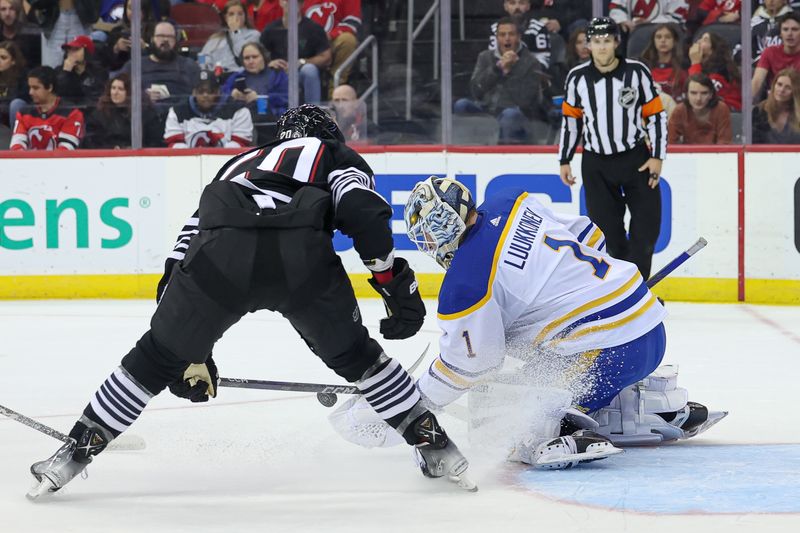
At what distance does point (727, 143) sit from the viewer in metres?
6.96

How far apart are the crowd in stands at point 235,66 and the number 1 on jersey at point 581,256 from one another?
3918mm

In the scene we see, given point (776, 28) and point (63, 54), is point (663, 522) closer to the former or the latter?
point (776, 28)

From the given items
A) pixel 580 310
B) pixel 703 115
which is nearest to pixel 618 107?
pixel 703 115

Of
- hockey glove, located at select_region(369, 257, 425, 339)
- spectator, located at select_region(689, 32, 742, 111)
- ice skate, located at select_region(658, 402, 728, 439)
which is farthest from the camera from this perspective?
spectator, located at select_region(689, 32, 742, 111)

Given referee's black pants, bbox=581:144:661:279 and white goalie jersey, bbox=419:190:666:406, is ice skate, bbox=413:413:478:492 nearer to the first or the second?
white goalie jersey, bbox=419:190:666:406

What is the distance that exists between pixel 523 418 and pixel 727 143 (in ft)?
13.2

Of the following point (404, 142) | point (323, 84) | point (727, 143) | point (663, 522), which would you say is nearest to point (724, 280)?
point (727, 143)

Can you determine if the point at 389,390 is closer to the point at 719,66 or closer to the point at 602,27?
the point at 602,27

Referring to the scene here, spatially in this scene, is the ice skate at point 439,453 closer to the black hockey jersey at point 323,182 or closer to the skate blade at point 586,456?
the skate blade at point 586,456

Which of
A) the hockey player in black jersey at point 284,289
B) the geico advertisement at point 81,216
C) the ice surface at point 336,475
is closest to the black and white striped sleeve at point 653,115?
the ice surface at point 336,475

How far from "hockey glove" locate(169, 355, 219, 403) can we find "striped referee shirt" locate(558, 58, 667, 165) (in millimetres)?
3352

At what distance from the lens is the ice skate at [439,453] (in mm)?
3027

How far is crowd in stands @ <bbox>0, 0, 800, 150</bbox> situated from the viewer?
7.20 metres

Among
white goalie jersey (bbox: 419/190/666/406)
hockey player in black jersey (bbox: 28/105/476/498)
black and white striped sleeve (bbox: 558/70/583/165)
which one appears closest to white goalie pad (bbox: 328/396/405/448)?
white goalie jersey (bbox: 419/190/666/406)
